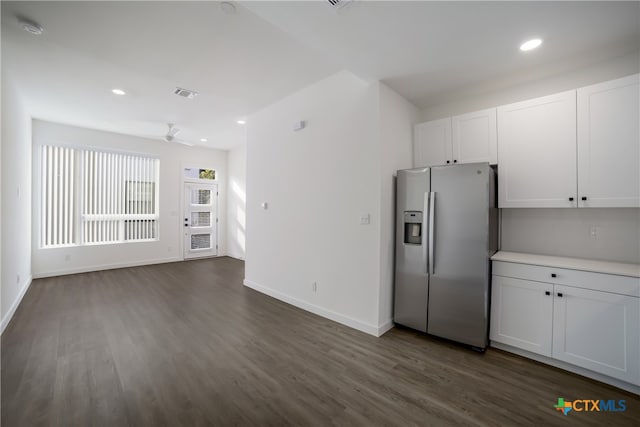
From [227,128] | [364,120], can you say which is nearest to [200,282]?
[227,128]

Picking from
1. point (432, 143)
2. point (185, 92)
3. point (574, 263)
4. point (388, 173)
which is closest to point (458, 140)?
point (432, 143)

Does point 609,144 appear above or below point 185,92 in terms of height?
below

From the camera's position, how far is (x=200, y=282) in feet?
16.2

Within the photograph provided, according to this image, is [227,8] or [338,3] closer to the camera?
[338,3]

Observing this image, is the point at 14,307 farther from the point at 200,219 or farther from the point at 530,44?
the point at 530,44

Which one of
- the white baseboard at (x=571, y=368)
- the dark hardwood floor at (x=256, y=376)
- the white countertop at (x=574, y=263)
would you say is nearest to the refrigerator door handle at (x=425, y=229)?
the white countertop at (x=574, y=263)

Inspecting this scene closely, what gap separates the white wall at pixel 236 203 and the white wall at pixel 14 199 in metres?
3.89

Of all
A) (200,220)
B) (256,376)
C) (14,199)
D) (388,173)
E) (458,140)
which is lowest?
(256,376)

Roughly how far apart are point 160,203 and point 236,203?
5.99ft

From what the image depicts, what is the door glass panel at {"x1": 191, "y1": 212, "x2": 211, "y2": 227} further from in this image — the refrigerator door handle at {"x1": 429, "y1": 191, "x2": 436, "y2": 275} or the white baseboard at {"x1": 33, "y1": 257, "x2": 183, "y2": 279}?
the refrigerator door handle at {"x1": 429, "y1": 191, "x2": 436, "y2": 275}

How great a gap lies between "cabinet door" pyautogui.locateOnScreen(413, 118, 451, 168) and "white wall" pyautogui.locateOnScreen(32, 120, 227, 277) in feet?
19.3

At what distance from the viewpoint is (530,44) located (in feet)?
7.57

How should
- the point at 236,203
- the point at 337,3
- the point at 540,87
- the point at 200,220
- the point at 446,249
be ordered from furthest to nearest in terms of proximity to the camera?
the point at 236,203 < the point at 200,220 < the point at 540,87 < the point at 446,249 < the point at 337,3

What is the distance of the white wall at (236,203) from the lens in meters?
7.12
